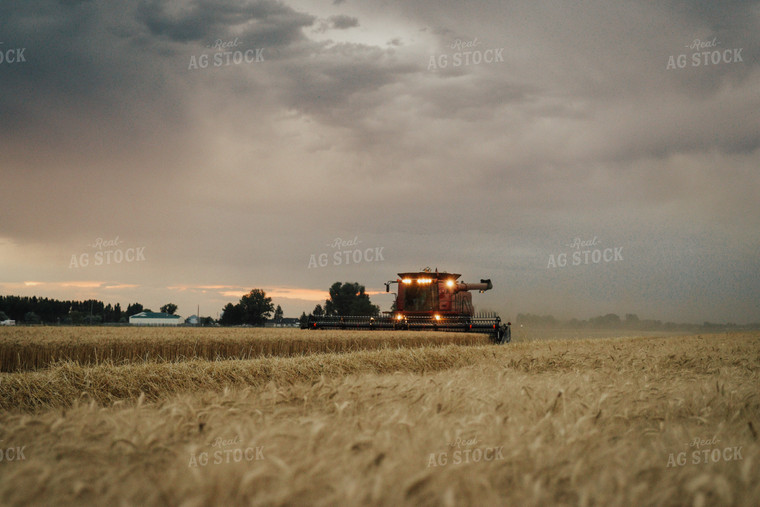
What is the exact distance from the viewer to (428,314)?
23.3m

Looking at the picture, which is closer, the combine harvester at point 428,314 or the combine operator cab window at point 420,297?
the combine harvester at point 428,314

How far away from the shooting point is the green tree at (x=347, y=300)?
A: 80750 mm

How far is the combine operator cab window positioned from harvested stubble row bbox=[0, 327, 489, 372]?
6207 mm

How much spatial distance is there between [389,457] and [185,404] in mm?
1475

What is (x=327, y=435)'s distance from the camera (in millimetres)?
1972

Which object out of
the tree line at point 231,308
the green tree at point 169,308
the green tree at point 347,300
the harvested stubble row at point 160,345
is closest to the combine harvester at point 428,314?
the harvested stubble row at point 160,345

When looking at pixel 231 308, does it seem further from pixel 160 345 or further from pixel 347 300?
pixel 160 345

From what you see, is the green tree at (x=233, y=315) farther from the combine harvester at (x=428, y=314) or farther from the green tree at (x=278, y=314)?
the combine harvester at (x=428, y=314)

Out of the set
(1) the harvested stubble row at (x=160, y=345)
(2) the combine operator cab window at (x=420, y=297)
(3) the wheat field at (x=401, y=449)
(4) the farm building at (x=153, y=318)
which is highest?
(2) the combine operator cab window at (x=420, y=297)

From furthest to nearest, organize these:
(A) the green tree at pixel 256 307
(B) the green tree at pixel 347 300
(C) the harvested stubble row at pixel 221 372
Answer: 1. (A) the green tree at pixel 256 307
2. (B) the green tree at pixel 347 300
3. (C) the harvested stubble row at pixel 221 372

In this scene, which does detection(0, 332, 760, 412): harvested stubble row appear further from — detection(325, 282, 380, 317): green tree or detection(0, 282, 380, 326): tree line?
detection(325, 282, 380, 317): green tree

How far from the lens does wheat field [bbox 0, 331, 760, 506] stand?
4.66 ft

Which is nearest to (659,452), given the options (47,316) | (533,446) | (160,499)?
(533,446)

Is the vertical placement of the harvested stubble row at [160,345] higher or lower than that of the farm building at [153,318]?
higher
